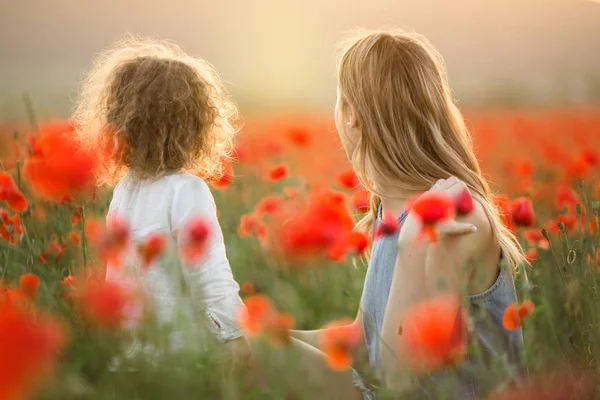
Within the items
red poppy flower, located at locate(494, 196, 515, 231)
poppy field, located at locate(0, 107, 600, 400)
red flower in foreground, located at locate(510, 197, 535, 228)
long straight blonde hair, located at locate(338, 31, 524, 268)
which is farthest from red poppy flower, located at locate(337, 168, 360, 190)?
red flower in foreground, located at locate(510, 197, 535, 228)

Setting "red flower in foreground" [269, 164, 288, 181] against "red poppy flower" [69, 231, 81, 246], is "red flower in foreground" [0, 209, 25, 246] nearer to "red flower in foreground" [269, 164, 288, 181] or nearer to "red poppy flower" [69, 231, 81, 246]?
"red poppy flower" [69, 231, 81, 246]

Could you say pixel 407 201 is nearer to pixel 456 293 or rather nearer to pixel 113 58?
pixel 456 293

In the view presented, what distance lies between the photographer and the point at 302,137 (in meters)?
3.40

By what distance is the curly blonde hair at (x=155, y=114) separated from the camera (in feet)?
6.66

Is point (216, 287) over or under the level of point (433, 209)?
under

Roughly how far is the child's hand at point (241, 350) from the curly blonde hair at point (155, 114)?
425 mm

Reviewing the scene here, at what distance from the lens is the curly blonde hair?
6.66 ft

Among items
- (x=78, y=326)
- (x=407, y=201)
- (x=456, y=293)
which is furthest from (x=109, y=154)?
(x=456, y=293)

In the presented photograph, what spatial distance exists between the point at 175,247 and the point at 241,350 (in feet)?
0.86

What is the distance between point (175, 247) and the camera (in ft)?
6.16

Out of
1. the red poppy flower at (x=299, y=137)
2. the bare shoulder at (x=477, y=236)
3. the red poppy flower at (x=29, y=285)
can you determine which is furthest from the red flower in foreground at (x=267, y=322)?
the red poppy flower at (x=299, y=137)

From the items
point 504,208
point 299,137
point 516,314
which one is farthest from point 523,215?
point 299,137

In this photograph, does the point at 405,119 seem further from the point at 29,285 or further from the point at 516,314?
the point at 29,285

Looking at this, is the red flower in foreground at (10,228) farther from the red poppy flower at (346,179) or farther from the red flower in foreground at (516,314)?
the red flower in foreground at (516,314)
